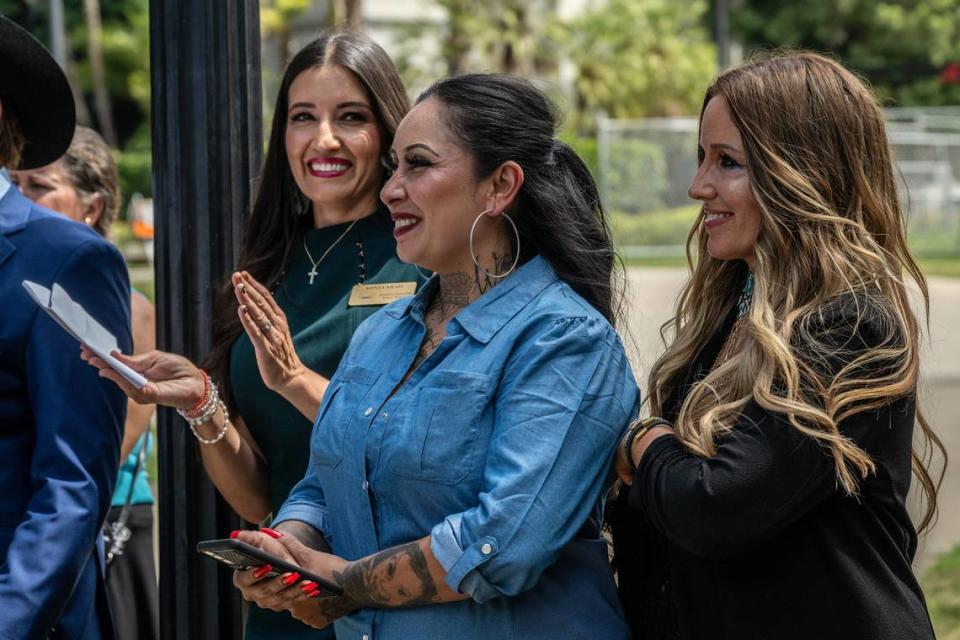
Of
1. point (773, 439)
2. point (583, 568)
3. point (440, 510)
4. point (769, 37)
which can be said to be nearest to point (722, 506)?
point (773, 439)

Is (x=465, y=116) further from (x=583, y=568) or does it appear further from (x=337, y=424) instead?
(x=583, y=568)

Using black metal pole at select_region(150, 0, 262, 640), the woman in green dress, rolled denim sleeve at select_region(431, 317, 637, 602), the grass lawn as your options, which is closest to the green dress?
the woman in green dress

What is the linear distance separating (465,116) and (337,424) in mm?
638

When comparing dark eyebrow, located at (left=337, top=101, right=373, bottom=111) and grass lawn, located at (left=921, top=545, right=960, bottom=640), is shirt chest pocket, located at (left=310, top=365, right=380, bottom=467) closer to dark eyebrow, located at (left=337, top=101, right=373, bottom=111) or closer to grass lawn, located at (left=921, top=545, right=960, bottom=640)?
dark eyebrow, located at (left=337, top=101, right=373, bottom=111)

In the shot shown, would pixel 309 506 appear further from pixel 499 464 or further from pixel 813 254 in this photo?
pixel 813 254

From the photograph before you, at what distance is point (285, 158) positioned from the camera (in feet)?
11.2

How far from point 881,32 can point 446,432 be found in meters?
40.6

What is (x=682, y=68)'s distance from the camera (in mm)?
31953

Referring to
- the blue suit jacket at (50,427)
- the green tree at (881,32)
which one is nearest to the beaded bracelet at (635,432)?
the blue suit jacket at (50,427)

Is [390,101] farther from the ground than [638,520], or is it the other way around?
[390,101]

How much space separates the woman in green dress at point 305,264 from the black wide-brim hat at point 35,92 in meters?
0.50

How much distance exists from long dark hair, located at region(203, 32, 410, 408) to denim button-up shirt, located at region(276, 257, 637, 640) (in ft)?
2.77

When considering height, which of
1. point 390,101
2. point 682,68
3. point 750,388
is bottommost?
point 682,68

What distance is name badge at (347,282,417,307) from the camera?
10.4 feet
